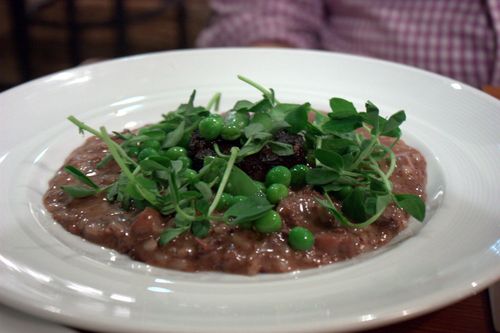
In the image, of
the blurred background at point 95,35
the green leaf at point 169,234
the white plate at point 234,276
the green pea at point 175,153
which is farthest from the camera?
the blurred background at point 95,35

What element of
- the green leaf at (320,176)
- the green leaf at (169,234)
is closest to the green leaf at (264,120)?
the green leaf at (320,176)

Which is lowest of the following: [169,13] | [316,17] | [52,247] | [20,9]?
[169,13]

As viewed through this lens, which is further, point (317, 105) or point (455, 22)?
point (455, 22)

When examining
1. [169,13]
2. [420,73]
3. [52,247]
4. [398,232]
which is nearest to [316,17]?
[420,73]

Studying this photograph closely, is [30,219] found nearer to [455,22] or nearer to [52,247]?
[52,247]

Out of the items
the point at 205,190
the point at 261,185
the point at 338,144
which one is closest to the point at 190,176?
the point at 205,190

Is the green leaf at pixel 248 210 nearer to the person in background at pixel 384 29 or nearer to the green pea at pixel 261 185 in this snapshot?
the green pea at pixel 261 185

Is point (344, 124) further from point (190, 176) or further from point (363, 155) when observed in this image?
point (190, 176)
